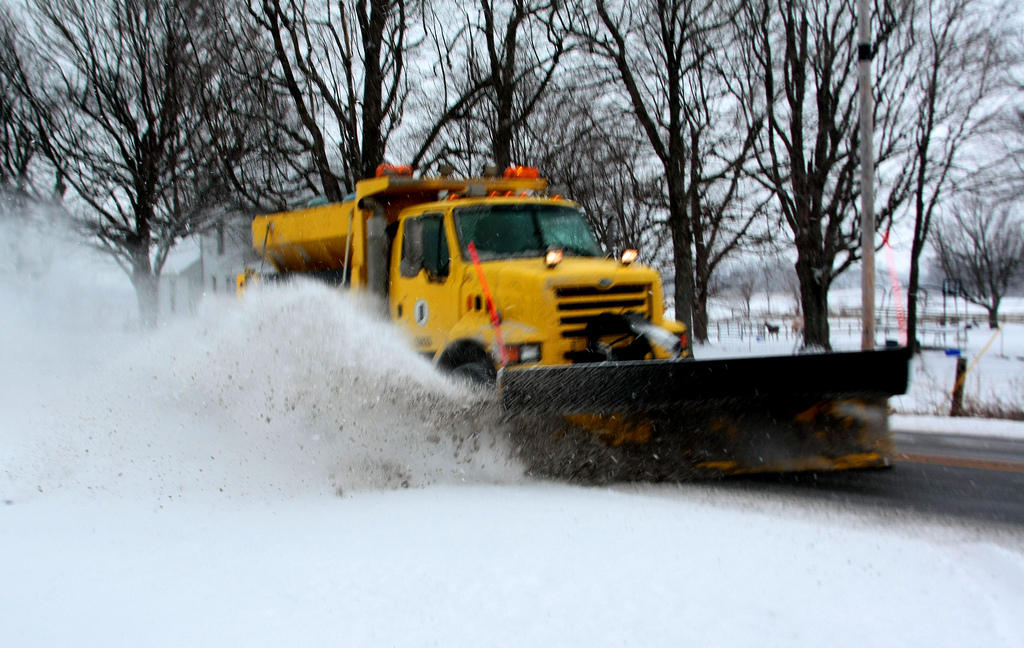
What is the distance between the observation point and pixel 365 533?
182 inches

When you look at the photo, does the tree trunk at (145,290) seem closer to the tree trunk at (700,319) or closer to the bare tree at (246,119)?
the bare tree at (246,119)

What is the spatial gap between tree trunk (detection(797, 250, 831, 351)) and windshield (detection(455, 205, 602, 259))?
1806cm

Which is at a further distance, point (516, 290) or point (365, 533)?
point (516, 290)

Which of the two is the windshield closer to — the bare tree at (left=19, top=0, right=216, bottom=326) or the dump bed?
the dump bed

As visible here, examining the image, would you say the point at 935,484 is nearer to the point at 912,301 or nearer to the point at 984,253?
the point at 912,301

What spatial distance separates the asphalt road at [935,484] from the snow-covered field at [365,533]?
473mm

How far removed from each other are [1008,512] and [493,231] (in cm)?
480

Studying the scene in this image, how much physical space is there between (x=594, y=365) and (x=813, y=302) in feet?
70.7

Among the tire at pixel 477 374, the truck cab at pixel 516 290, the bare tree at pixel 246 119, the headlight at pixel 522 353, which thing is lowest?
the tire at pixel 477 374

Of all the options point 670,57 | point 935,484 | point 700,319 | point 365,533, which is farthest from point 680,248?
point 700,319

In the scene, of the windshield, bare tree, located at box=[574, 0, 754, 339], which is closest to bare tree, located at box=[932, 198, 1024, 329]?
bare tree, located at box=[574, 0, 754, 339]

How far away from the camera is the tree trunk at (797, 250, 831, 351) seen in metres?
24.3

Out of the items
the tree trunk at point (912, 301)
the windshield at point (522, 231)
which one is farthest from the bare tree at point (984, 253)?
the windshield at point (522, 231)

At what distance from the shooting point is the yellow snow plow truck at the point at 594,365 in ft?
19.0
